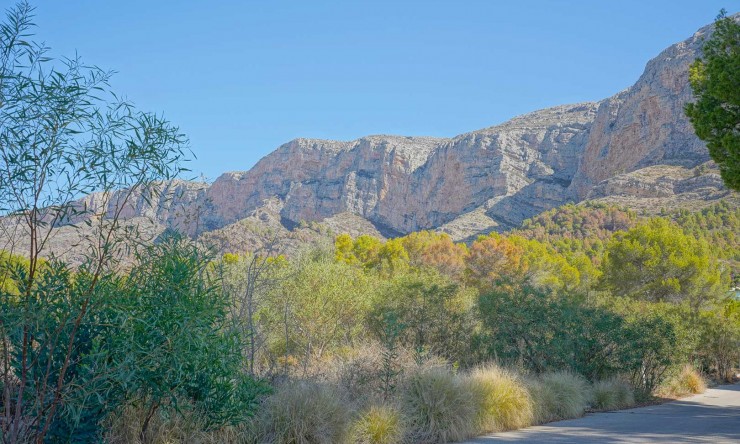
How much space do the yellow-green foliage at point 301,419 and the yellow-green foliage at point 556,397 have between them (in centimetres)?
553

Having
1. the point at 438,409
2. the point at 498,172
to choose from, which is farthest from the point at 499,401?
the point at 498,172

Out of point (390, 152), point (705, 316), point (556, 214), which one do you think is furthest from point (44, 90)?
point (390, 152)

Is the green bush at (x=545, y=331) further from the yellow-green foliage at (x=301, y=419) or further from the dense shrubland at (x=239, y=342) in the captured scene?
the yellow-green foliage at (x=301, y=419)

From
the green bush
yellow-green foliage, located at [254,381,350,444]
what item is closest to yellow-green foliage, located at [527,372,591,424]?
the green bush

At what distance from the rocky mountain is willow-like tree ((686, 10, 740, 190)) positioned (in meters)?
51.5

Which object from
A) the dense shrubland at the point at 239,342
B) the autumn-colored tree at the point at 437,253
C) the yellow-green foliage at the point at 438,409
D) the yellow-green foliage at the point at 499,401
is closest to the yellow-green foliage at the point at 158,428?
the dense shrubland at the point at 239,342

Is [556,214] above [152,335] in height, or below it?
above

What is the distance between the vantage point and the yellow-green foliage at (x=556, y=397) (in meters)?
12.9

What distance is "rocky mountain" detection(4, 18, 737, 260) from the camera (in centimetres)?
8275

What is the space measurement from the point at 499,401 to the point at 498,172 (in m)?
116

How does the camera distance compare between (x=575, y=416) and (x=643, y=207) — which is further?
(x=643, y=207)

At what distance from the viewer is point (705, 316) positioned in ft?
98.6

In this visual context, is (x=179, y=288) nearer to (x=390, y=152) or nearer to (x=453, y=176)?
(x=453, y=176)

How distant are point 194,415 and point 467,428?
4.92 metres
